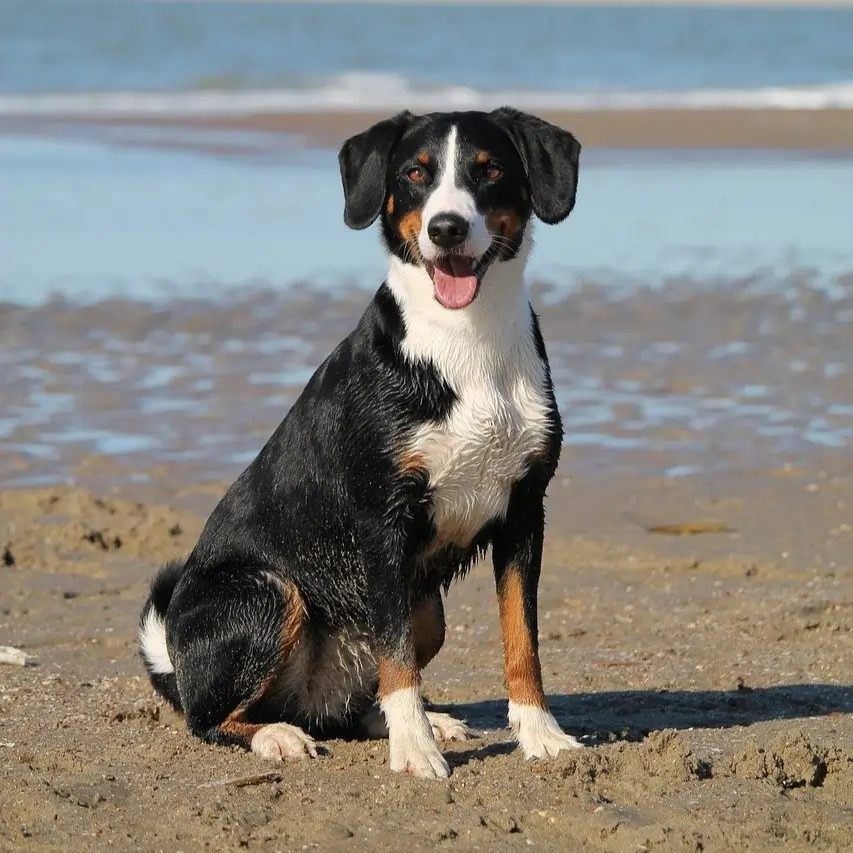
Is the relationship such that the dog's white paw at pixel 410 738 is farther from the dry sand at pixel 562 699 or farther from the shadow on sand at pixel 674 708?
the shadow on sand at pixel 674 708

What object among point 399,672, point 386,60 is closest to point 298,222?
point 399,672

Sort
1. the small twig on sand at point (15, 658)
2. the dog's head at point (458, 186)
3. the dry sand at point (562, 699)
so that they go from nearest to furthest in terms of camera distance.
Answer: the dry sand at point (562, 699) → the dog's head at point (458, 186) → the small twig on sand at point (15, 658)

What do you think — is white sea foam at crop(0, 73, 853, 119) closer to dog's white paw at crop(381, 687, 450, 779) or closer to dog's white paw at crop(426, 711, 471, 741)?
dog's white paw at crop(426, 711, 471, 741)

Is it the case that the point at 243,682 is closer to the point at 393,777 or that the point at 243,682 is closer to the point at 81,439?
the point at 393,777

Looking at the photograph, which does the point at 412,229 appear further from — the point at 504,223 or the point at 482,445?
the point at 482,445

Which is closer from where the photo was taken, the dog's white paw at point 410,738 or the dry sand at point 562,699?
the dry sand at point 562,699

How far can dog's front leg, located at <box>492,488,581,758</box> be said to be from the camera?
485 cm

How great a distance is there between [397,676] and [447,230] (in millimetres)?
1341

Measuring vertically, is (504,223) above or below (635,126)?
above

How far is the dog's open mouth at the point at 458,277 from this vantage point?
4688mm

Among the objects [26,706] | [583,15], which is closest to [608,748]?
[26,706]

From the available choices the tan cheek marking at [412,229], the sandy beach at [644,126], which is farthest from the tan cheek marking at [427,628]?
the sandy beach at [644,126]

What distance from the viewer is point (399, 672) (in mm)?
4715

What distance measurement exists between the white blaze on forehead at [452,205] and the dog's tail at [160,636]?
168cm
